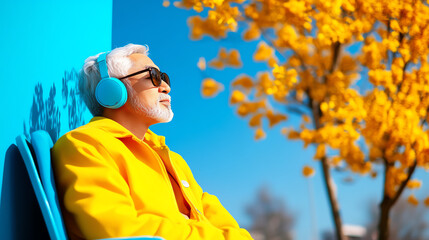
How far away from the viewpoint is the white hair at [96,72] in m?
1.97

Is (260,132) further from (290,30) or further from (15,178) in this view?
(15,178)

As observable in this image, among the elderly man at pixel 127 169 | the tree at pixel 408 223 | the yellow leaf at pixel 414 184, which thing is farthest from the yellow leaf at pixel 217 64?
the tree at pixel 408 223

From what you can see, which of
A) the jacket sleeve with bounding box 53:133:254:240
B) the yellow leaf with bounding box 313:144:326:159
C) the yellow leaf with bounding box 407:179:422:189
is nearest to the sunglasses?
the jacket sleeve with bounding box 53:133:254:240

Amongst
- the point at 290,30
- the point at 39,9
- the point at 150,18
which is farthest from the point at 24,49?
the point at 150,18

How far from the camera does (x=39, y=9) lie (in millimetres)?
1842

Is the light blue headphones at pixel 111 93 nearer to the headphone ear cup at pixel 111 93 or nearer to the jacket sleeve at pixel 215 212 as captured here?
the headphone ear cup at pixel 111 93

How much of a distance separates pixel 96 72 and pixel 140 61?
182 mm

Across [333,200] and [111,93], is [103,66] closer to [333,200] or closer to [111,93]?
[111,93]

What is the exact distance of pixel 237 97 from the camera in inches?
188

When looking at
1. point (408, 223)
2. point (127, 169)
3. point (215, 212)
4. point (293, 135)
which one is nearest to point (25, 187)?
point (127, 169)

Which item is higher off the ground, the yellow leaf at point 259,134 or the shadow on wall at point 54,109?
the yellow leaf at point 259,134

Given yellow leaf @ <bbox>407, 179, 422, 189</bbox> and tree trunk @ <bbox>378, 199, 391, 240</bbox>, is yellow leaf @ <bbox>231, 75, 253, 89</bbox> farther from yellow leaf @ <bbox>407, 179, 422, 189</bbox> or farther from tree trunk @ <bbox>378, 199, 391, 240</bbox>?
yellow leaf @ <bbox>407, 179, 422, 189</bbox>

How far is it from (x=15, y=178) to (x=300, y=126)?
11.5 ft

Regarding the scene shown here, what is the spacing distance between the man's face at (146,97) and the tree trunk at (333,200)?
2.67 m
